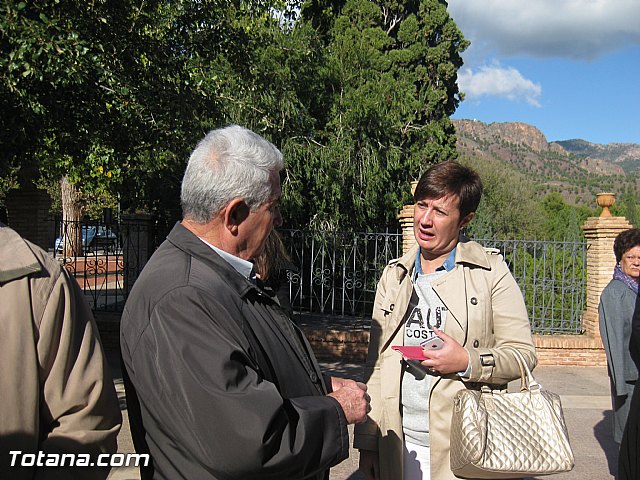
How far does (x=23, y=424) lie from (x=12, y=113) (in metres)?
6.07

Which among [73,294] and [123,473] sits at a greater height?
[73,294]

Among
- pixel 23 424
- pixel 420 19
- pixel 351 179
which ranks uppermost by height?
pixel 420 19

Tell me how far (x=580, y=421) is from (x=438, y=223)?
5275 millimetres

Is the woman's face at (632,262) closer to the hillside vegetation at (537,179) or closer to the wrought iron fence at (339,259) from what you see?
the wrought iron fence at (339,259)

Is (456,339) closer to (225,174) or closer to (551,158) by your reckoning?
(225,174)

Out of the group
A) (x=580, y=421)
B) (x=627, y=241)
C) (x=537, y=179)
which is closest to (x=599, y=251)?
(x=580, y=421)

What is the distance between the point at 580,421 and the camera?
22.3 feet

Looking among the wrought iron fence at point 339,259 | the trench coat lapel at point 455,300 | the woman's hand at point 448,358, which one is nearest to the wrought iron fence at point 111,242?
the wrought iron fence at point 339,259

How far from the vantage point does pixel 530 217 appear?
31375mm

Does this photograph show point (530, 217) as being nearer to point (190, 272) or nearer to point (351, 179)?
point (351, 179)

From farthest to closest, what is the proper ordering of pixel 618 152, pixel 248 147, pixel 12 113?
pixel 618 152 < pixel 12 113 < pixel 248 147

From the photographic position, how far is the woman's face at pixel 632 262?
14.0 feet

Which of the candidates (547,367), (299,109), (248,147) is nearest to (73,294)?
(248,147)

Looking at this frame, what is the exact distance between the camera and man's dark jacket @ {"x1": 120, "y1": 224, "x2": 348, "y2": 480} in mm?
1452
